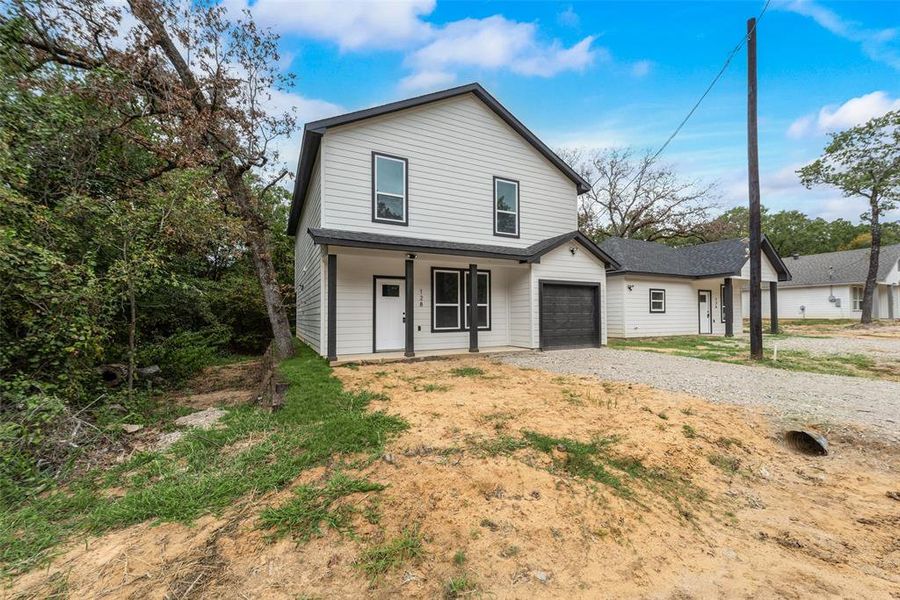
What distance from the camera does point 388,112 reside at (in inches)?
344

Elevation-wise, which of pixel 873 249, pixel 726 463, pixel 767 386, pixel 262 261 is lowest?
pixel 726 463

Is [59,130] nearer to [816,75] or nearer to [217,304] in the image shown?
[217,304]

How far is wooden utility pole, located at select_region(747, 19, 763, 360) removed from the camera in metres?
8.30

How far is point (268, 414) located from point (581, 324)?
9117 mm

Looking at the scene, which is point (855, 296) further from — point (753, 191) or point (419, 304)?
point (419, 304)

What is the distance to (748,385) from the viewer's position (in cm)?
589

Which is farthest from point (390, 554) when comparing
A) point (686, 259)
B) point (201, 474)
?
point (686, 259)

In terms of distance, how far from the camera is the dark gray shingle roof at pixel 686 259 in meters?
14.0

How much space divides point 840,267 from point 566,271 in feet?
87.4

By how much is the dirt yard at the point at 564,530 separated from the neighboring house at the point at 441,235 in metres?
5.55

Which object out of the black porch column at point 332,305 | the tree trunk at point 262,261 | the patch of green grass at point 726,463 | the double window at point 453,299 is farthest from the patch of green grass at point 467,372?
the tree trunk at point 262,261

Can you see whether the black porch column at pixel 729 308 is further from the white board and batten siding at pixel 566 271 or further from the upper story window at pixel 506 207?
the upper story window at pixel 506 207

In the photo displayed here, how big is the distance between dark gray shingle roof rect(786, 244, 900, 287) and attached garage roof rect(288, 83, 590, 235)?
78.2 feet

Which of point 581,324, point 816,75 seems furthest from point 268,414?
point 816,75
